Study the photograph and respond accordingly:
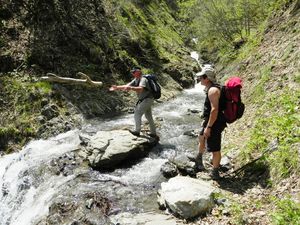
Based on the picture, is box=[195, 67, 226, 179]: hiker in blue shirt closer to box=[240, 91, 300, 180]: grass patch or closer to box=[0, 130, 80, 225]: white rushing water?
box=[240, 91, 300, 180]: grass patch

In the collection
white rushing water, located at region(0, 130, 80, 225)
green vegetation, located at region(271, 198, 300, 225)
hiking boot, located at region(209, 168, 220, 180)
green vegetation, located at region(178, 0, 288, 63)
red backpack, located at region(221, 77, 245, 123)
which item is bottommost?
white rushing water, located at region(0, 130, 80, 225)

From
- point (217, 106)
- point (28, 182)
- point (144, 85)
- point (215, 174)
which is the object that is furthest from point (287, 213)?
point (28, 182)

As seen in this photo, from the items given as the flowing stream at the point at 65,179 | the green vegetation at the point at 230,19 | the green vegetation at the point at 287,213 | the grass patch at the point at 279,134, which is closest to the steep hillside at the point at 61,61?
the flowing stream at the point at 65,179

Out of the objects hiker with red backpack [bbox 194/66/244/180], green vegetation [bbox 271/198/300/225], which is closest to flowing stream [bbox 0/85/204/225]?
hiker with red backpack [bbox 194/66/244/180]

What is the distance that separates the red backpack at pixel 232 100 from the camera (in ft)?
26.3

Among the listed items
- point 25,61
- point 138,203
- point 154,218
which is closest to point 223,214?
point 154,218

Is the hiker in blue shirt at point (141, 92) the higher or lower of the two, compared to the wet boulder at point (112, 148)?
higher

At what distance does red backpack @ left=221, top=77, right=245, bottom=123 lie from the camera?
8023 mm

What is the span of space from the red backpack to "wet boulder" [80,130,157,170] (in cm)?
394

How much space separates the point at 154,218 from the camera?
7.45 m

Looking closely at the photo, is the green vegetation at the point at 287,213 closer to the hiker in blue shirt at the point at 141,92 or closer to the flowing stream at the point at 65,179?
the flowing stream at the point at 65,179

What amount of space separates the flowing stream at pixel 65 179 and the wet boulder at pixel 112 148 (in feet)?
0.89

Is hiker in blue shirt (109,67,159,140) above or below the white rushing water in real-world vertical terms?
above

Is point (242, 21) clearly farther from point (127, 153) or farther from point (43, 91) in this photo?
point (127, 153)
